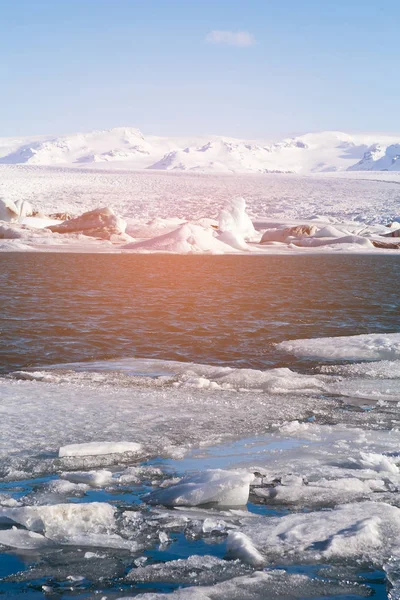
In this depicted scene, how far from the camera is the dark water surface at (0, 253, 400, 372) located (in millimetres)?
10523

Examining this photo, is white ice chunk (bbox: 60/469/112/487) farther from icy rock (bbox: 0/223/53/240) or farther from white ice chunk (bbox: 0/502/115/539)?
icy rock (bbox: 0/223/53/240)

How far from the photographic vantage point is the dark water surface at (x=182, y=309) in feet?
34.5

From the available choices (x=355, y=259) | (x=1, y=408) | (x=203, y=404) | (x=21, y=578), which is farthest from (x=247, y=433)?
(x=355, y=259)

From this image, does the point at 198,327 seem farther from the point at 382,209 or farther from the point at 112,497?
the point at 382,209

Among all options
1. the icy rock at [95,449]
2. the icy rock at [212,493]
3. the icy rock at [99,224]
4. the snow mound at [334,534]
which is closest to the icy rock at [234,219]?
the icy rock at [99,224]

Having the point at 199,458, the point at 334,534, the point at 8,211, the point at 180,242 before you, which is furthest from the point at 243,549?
the point at 8,211

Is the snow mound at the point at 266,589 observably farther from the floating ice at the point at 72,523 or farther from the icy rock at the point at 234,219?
the icy rock at the point at 234,219

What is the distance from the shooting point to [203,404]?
6.71 meters

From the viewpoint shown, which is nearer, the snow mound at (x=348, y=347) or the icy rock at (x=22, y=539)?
the icy rock at (x=22, y=539)

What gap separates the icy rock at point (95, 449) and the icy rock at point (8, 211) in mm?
35429

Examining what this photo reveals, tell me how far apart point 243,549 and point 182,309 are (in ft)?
41.0

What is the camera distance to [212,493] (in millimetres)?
4242

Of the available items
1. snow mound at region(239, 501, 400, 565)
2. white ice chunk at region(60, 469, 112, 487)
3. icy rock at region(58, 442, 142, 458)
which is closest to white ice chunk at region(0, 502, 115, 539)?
white ice chunk at region(60, 469, 112, 487)

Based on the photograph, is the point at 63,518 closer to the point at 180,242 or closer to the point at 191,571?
the point at 191,571
